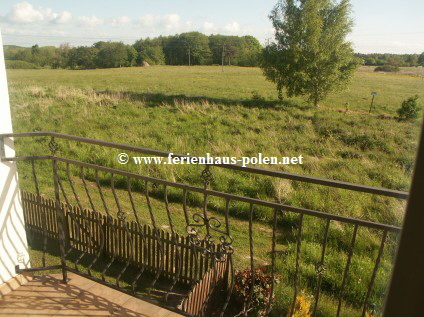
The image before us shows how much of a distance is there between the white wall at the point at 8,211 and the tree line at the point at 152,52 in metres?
1.09

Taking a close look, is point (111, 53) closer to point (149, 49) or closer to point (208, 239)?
point (149, 49)

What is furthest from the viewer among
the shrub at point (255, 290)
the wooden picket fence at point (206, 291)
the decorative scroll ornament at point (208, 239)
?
the shrub at point (255, 290)

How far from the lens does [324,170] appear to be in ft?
22.7

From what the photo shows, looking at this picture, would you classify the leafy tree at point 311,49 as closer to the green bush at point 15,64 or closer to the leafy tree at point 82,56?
the leafy tree at point 82,56

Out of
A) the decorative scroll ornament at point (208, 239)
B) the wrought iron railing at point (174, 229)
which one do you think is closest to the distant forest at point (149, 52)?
the wrought iron railing at point (174, 229)

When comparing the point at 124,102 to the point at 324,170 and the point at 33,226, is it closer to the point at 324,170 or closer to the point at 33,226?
the point at 324,170

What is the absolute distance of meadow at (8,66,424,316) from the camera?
3.98m

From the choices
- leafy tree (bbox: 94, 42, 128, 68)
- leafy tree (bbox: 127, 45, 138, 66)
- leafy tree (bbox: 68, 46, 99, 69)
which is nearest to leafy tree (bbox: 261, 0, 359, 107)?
leafy tree (bbox: 127, 45, 138, 66)

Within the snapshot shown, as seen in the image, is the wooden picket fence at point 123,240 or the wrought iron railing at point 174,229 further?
the wooden picket fence at point 123,240

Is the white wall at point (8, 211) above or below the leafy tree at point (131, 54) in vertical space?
below

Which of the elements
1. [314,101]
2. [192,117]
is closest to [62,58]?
[192,117]

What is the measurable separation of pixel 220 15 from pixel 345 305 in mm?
2599

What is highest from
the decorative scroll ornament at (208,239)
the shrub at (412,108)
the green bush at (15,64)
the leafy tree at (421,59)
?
the leafy tree at (421,59)

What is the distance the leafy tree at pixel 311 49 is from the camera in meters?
12.0
